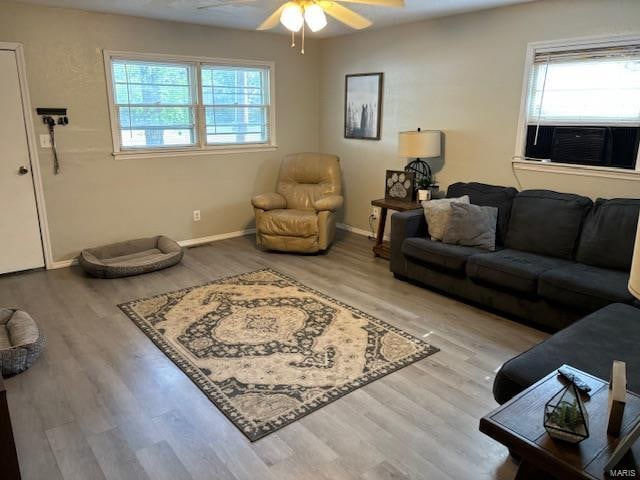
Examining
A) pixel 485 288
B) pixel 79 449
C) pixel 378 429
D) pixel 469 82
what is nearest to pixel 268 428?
pixel 378 429

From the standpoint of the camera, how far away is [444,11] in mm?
4172

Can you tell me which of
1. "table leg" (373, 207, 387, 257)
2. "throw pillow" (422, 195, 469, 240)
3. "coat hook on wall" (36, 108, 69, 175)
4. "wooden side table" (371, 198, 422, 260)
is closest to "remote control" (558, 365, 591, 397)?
"throw pillow" (422, 195, 469, 240)

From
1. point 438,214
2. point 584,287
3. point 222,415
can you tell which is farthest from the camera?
point 438,214

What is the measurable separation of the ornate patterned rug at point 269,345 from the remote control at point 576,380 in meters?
1.12

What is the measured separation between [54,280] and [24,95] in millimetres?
1639

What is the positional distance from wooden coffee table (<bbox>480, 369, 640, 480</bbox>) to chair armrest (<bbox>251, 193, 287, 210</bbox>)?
3.66 meters

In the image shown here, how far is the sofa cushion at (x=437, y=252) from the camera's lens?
11.7ft

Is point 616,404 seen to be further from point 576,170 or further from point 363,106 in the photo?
point 363,106

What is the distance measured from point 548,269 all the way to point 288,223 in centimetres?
251

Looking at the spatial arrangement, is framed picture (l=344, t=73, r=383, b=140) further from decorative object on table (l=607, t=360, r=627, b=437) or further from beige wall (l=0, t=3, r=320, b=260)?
decorative object on table (l=607, t=360, r=627, b=437)

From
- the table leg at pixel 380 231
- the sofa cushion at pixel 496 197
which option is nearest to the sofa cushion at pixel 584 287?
the sofa cushion at pixel 496 197

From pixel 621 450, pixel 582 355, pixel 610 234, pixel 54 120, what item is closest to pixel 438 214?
pixel 610 234

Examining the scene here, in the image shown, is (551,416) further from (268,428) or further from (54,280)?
(54,280)

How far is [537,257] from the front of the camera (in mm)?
3496
